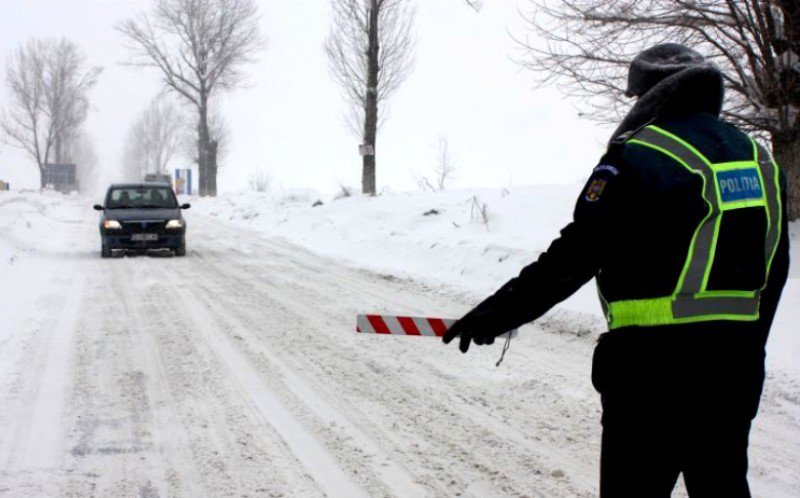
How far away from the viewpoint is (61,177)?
249ft

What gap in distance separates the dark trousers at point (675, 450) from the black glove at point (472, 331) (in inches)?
16.5

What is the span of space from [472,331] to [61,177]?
82325mm

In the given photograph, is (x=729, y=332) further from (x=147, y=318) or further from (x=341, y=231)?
(x=341, y=231)

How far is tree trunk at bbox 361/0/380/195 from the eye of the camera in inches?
947

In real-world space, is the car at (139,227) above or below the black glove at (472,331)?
below

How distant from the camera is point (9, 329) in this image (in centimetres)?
773

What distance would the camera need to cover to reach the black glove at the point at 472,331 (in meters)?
2.27

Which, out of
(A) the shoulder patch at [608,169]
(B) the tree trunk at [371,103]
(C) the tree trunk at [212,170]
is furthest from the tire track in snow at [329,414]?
(C) the tree trunk at [212,170]

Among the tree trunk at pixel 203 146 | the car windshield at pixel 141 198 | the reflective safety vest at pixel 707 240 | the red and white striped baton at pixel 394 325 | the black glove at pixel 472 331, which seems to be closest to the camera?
the reflective safety vest at pixel 707 240

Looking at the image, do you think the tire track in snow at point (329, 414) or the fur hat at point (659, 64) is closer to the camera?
the fur hat at point (659, 64)

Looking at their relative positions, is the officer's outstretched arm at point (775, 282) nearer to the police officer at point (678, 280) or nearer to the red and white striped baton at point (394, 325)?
the police officer at point (678, 280)

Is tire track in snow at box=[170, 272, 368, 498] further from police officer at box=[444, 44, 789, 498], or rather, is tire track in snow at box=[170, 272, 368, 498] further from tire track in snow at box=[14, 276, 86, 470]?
police officer at box=[444, 44, 789, 498]

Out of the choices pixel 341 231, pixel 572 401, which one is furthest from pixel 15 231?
pixel 572 401

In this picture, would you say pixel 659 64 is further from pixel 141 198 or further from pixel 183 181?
pixel 183 181
